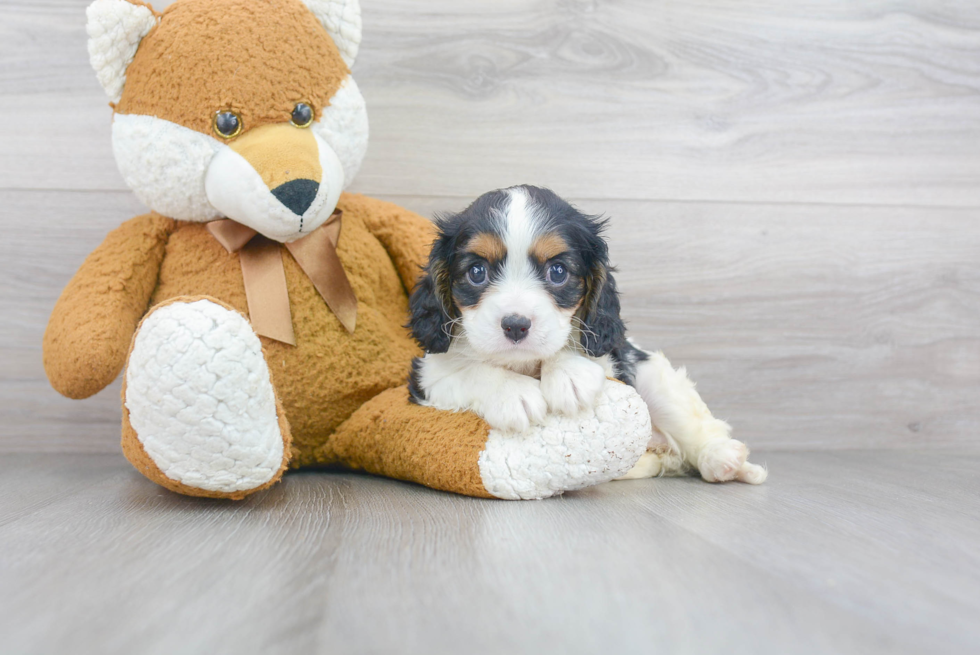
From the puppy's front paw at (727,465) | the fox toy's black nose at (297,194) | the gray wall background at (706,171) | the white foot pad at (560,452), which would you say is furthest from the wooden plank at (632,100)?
the white foot pad at (560,452)

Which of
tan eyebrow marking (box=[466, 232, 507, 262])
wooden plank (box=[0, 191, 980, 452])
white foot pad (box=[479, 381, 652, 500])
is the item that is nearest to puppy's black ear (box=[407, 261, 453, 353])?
tan eyebrow marking (box=[466, 232, 507, 262])

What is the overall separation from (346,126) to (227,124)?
0.83 feet

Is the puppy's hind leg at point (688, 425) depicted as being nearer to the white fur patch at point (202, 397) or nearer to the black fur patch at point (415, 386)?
the black fur patch at point (415, 386)

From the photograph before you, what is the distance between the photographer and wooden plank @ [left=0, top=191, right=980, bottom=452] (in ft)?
7.02

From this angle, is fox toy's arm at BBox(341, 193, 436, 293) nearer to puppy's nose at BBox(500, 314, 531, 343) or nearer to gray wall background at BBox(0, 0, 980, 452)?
gray wall background at BBox(0, 0, 980, 452)

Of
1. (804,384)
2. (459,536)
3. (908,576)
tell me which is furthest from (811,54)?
(459,536)

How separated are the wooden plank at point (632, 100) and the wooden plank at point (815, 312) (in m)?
0.09

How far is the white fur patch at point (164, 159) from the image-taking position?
4.67 feet

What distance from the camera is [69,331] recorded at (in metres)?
1.38

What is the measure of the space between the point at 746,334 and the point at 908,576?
4.24 ft

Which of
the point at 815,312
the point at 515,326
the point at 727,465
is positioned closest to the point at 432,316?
the point at 515,326

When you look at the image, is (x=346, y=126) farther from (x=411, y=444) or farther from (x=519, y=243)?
(x=411, y=444)

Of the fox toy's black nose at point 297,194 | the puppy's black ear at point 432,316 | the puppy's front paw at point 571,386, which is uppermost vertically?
the fox toy's black nose at point 297,194

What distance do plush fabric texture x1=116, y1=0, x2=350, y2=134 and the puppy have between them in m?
0.43
